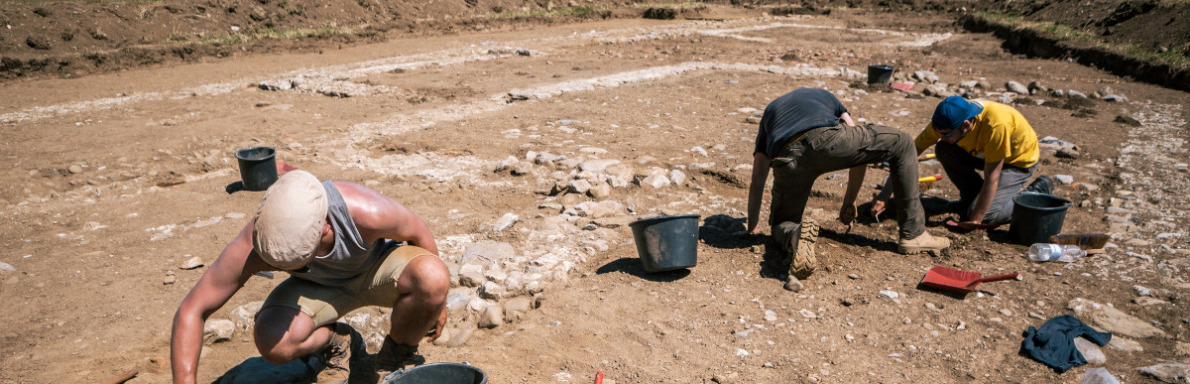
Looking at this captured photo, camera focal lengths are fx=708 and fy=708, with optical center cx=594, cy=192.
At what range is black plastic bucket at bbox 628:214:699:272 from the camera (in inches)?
144

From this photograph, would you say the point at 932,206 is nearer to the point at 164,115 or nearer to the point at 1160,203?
the point at 1160,203

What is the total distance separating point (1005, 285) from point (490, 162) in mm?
3844

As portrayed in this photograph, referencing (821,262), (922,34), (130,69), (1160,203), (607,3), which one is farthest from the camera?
(607,3)

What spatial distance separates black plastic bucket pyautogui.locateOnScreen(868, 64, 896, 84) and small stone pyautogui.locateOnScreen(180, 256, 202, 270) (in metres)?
7.66

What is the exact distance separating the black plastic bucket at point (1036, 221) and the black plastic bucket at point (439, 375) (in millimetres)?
3373

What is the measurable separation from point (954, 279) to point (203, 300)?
136 inches

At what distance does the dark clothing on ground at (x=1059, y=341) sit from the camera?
2955 millimetres

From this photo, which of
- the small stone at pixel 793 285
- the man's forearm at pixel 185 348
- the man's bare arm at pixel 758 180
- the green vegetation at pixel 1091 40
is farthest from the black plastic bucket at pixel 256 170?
the green vegetation at pixel 1091 40

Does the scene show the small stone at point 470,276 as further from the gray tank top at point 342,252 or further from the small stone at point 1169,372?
the small stone at point 1169,372

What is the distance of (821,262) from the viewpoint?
3.99 m

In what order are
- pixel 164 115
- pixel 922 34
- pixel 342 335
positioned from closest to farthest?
pixel 342 335 < pixel 164 115 < pixel 922 34

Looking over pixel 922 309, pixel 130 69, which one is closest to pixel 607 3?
pixel 130 69

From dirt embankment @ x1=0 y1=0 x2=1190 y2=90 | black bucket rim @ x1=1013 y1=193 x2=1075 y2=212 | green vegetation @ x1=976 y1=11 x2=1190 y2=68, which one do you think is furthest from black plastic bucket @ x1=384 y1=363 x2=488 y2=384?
green vegetation @ x1=976 y1=11 x2=1190 y2=68

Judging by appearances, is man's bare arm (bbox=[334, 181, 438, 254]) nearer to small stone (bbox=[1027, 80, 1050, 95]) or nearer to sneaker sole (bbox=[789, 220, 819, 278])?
sneaker sole (bbox=[789, 220, 819, 278])
